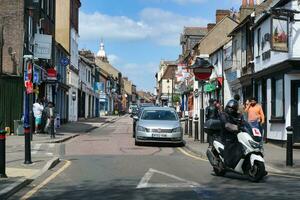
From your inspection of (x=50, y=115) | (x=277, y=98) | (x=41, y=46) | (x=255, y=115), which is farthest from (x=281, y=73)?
(x=41, y=46)

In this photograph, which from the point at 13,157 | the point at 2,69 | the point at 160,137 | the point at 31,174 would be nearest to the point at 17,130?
the point at 2,69

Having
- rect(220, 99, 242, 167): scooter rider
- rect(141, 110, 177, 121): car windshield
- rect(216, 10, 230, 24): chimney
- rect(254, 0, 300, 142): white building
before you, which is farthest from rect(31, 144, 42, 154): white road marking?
rect(216, 10, 230, 24): chimney

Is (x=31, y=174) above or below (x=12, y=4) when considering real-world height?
below

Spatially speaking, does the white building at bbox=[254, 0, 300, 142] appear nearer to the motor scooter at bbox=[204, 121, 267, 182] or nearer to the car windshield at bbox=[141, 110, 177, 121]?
the car windshield at bbox=[141, 110, 177, 121]

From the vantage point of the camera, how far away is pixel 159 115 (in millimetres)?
24234

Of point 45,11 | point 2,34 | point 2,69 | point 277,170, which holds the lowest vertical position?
point 277,170

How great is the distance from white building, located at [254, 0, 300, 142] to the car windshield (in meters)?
4.11

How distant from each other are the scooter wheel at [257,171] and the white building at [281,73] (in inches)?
347

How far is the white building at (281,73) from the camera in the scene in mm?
21297

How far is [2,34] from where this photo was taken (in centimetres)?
2888

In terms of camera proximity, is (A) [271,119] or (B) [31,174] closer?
(B) [31,174]

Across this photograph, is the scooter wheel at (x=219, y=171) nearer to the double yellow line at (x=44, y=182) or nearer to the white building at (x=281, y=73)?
the double yellow line at (x=44, y=182)

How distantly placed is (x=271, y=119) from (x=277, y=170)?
9204mm

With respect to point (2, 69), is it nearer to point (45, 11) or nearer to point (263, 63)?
point (45, 11)
